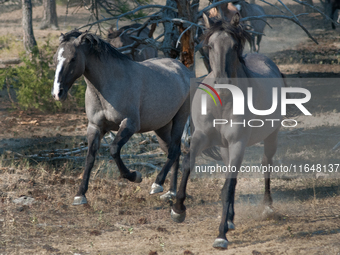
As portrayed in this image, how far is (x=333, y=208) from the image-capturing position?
598 centimetres

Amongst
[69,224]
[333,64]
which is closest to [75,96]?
[69,224]

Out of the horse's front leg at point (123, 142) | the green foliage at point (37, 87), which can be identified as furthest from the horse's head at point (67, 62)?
the green foliage at point (37, 87)

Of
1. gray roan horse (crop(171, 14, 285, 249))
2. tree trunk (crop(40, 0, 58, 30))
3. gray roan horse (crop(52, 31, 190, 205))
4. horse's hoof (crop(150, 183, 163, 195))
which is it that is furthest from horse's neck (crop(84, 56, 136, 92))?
tree trunk (crop(40, 0, 58, 30))

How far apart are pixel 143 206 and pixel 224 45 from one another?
289 centimetres

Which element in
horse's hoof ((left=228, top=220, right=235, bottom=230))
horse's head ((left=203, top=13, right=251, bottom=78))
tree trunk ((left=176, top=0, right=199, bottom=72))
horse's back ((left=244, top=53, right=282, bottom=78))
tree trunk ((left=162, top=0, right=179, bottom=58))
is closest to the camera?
horse's head ((left=203, top=13, right=251, bottom=78))

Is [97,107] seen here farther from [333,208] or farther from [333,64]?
[333,64]

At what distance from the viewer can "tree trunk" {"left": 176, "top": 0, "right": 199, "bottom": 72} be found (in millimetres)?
7320

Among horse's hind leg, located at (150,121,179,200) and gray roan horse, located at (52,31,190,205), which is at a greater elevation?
gray roan horse, located at (52,31,190,205)

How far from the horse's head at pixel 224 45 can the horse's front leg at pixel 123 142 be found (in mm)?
1623

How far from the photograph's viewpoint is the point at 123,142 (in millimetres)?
5340

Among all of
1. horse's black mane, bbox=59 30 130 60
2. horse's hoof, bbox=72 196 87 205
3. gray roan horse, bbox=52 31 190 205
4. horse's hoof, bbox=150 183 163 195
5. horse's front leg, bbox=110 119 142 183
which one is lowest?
horse's hoof, bbox=150 183 163 195

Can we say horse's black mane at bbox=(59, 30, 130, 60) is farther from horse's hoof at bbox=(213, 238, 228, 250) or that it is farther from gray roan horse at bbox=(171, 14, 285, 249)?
horse's hoof at bbox=(213, 238, 228, 250)

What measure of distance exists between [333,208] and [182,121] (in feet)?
8.58

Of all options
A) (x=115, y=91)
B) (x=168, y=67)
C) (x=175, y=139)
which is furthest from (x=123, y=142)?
(x=168, y=67)
